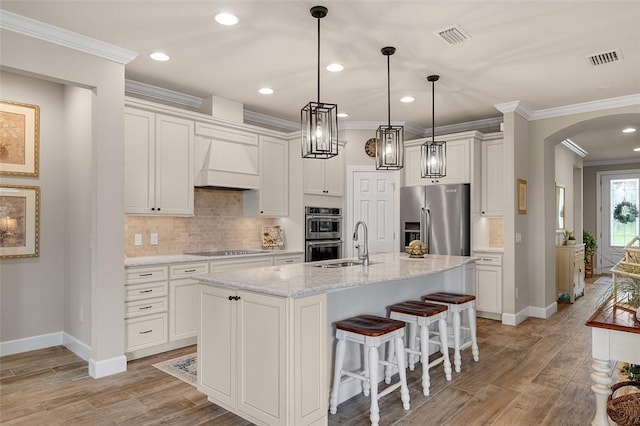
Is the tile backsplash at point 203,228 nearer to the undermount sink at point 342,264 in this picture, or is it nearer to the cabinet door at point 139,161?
the cabinet door at point 139,161

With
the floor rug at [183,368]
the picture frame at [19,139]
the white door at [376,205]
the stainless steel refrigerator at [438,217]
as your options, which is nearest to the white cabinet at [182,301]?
the floor rug at [183,368]

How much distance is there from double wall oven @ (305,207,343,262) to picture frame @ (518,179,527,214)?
2375 millimetres

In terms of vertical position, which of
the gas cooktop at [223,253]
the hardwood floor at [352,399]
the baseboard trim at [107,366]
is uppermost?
the gas cooktop at [223,253]

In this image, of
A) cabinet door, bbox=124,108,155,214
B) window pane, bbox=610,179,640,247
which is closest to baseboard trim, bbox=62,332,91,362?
cabinet door, bbox=124,108,155,214

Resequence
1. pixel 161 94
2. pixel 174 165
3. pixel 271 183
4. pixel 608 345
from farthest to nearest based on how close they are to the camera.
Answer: pixel 271 183 < pixel 161 94 < pixel 174 165 < pixel 608 345

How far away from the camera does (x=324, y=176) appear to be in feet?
19.1

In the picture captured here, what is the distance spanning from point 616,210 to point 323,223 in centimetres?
793

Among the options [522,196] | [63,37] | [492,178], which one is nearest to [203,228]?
[63,37]

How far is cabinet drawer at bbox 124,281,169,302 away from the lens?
3.78 m

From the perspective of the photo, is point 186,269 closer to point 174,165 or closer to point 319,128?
point 174,165

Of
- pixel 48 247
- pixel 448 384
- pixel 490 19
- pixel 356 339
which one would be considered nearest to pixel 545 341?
pixel 448 384

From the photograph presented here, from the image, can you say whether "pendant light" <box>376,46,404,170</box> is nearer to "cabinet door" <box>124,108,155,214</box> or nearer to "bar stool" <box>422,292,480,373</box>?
"bar stool" <box>422,292,480,373</box>

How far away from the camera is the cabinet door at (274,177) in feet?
17.4

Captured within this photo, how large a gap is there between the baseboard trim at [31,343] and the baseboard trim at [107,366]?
1.06 meters
